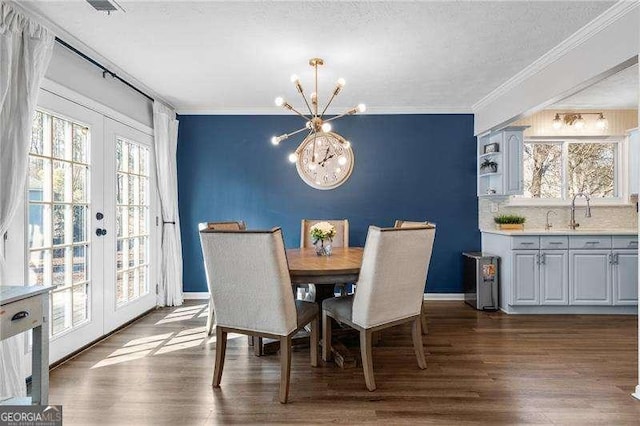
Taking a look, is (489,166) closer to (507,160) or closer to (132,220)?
(507,160)

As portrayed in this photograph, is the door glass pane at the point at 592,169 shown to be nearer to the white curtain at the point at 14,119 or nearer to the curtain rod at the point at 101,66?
the curtain rod at the point at 101,66

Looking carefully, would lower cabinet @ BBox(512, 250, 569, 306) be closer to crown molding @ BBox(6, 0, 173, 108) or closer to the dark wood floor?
the dark wood floor

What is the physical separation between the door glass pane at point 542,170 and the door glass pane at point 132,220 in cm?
445

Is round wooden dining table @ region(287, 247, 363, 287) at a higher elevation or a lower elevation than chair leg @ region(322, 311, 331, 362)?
higher

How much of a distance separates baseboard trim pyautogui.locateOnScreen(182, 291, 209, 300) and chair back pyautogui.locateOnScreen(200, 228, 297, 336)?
2.55 m

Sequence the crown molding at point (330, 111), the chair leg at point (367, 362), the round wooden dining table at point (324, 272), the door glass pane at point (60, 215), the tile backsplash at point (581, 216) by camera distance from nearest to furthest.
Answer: the chair leg at point (367, 362) < the round wooden dining table at point (324, 272) < the door glass pane at point (60, 215) < the tile backsplash at point (581, 216) < the crown molding at point (330, 111)

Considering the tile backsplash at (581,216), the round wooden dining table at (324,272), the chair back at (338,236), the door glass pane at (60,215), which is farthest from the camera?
the tile backsplash at (581,216)

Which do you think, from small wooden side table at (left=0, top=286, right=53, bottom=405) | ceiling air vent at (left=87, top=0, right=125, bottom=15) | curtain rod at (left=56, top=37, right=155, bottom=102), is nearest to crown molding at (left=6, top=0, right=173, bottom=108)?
curtain rod at (left=56, top=37, right=155, bottom=102)

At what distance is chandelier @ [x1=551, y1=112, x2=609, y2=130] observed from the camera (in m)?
4.46

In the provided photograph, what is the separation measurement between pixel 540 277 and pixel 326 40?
3180 mm

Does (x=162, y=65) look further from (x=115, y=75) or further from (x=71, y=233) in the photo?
(x=71, y=233)

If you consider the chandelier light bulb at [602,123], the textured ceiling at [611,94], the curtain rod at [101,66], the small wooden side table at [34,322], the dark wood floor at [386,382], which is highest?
the textured ceiling at [611,94]

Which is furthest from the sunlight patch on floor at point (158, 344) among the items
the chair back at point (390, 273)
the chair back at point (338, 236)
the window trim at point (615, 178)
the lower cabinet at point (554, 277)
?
the window trim at point (615, 178)

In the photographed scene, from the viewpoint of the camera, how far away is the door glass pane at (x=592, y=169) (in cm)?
452
